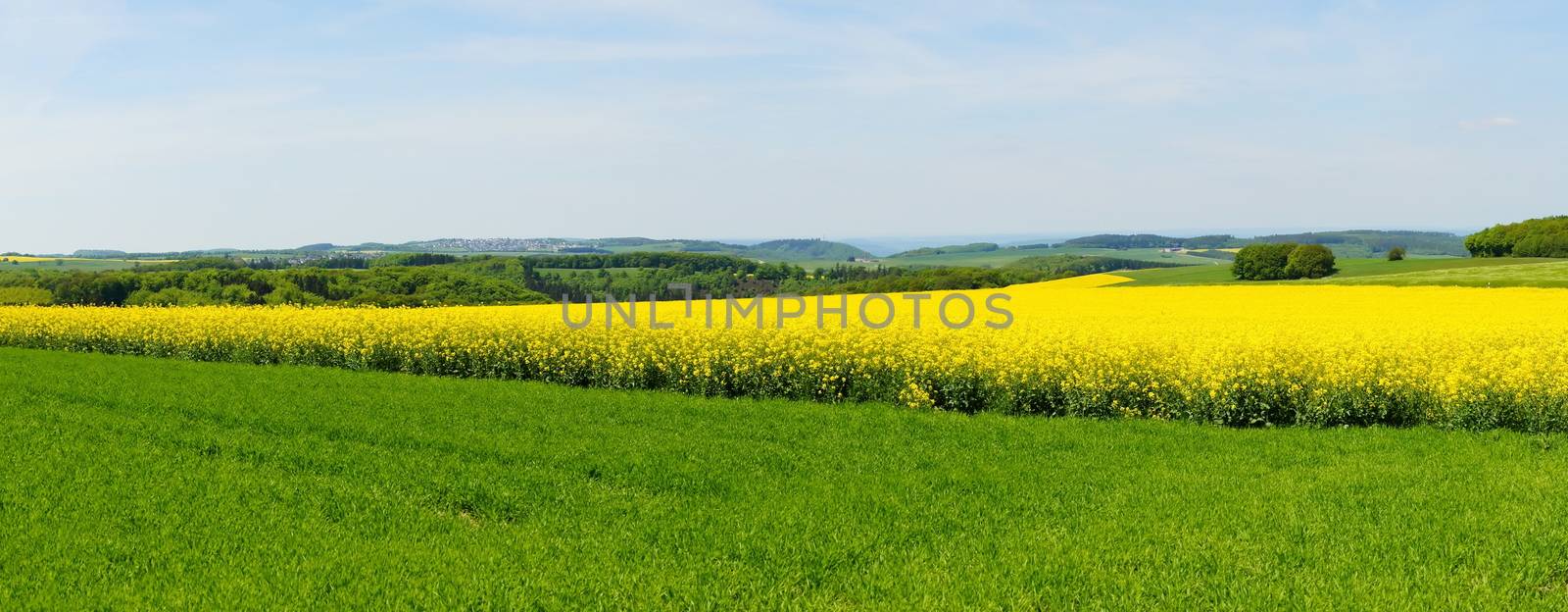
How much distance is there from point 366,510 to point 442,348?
1136 cm

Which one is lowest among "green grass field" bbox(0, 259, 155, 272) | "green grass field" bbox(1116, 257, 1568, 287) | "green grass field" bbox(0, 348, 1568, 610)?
"green grass field" bbox(0, 348, 1568, 610)

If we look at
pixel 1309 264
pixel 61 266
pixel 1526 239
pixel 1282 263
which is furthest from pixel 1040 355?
pixel 61 266

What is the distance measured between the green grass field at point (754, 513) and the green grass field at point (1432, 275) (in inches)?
1151

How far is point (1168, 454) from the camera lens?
9.66 metres

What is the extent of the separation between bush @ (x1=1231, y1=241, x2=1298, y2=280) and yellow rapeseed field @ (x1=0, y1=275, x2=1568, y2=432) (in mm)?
30282

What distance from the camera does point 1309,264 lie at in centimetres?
5038

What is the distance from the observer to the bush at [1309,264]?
49875 millimetres

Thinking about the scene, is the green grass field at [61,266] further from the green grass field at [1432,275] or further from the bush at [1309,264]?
the bush at [1309,264]

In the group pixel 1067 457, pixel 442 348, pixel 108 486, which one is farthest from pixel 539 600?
pixel 442 348

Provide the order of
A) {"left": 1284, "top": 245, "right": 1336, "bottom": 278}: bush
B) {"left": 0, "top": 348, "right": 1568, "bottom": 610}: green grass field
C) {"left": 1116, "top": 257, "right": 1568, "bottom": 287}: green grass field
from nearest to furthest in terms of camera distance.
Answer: {"left": 0, "top": 348, "right": 1568, "bottom": 610}: green grass field → {"left": 1116, "top": 257, "right": 1568, "bottom": 287}: green grass field → {"left": 1284, "top": 245, "right": 1336, "bottom": 278}: bush

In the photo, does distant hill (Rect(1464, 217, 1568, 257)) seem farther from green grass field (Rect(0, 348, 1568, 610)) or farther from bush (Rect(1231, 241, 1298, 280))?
green grass field (Rect(0, 348, 1568, 610))

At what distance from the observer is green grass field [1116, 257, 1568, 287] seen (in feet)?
110

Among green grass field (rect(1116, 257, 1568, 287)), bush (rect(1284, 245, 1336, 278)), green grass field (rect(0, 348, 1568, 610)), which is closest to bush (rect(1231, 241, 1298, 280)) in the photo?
bush (rect(1284, 245, 1336, 278))

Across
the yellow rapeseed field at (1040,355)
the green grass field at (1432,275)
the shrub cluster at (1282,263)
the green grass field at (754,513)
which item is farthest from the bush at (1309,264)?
the green grass field at (754,513)
